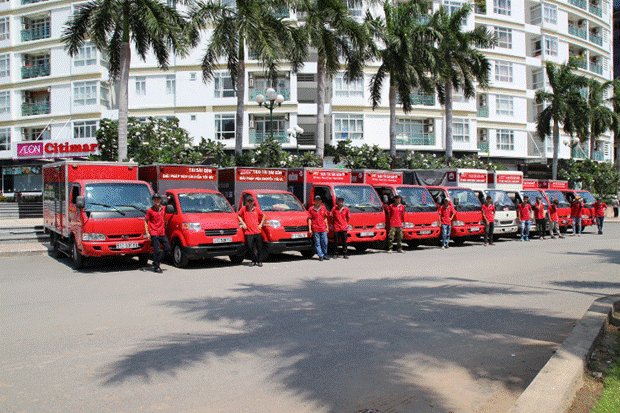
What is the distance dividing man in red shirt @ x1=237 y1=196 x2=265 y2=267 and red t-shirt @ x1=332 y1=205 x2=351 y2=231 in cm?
241

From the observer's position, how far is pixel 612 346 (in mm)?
5434

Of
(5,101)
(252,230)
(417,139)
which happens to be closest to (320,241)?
(252,230)

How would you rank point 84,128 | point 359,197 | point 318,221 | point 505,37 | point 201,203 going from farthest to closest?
point 505,37 < point 84,128 < point 359,197 < point 318,221 < point 201,203

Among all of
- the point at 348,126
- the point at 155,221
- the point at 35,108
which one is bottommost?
the point at 155,221

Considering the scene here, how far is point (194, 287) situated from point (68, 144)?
31.5 metres

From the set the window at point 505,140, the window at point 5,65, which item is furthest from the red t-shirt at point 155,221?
the window at point 505,140

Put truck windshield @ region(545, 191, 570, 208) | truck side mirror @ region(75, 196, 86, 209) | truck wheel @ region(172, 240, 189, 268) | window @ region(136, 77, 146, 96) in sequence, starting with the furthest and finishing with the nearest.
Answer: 1. window @ region(136, 77, 146, 96)
2. truck windshield @ region(545, 191, 570, 208)
3. truck wheel @ region(172, 240, 189, 268)
4. truck side mirror @ region(75, 196, 86, 209)

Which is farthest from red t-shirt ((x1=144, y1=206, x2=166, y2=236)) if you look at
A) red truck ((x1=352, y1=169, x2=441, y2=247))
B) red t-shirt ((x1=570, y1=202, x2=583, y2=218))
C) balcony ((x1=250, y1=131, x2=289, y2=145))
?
balcony ((x1=250, y1=131, x2=289, y2=145))

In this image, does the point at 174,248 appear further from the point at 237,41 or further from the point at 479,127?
the point at 479,127

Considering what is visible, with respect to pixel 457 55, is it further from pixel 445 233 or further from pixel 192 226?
pixel 192 226

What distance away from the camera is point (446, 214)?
1709cm

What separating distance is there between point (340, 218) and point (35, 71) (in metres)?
38.4

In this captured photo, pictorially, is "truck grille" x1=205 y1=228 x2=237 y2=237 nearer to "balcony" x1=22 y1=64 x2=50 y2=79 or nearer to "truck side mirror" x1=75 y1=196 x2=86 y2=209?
"truck side mirror" x1=75 y1=196 x2=86 y2=209

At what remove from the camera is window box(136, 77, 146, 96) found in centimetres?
3919
